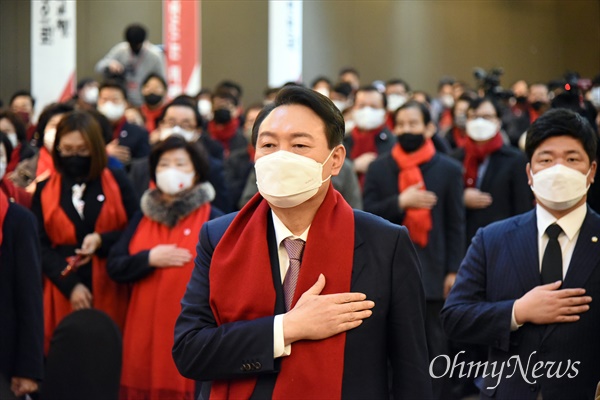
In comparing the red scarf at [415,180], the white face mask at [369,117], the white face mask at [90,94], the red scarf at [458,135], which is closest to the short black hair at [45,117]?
the white face mask at [369,117]

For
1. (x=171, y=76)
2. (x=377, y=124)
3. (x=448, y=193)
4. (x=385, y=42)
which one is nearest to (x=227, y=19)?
(x=171, y=76)

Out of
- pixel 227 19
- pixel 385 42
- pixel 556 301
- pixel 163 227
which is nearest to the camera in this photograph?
pixel 556 301

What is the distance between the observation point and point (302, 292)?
8.46 feet

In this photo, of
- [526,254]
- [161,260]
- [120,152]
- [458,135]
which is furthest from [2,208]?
[458,135]

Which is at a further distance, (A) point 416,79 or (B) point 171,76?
(A) point 416,79

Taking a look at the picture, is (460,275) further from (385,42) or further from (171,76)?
(171,76)

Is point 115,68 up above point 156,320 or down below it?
above

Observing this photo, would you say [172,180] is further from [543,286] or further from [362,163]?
[543,286]

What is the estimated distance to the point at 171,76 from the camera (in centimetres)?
1215

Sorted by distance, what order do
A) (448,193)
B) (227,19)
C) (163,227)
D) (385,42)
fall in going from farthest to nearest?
(227,19)
(385,42)
(448,193)
(163,227)

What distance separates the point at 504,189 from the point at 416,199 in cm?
74

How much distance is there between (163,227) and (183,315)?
266cm

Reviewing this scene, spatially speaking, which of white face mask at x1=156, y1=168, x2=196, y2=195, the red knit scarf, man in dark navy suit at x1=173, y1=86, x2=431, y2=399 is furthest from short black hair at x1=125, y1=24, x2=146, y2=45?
man in dark navy suit at x1=173, y1=86, x2=431, y2=399

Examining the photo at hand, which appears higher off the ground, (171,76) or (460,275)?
(171,76)
